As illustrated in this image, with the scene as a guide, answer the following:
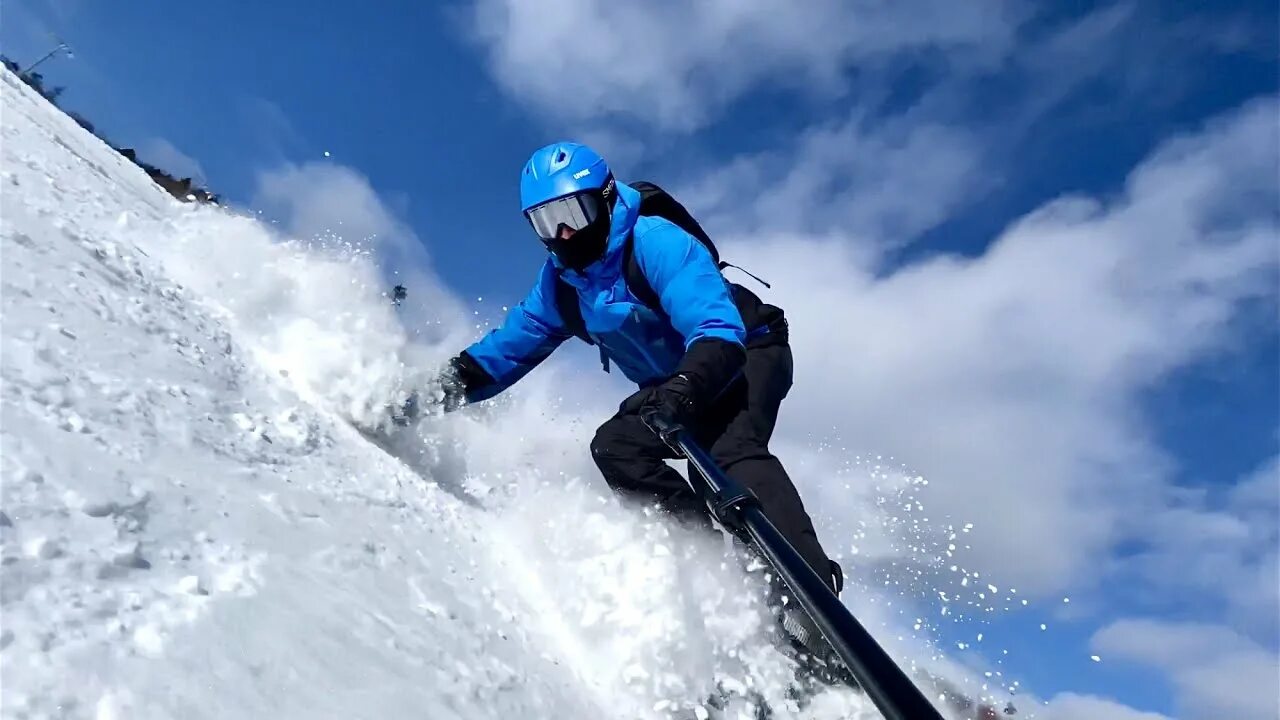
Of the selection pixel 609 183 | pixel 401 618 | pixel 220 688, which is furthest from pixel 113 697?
pixel 609 183

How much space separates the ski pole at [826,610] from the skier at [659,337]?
0.82 metres

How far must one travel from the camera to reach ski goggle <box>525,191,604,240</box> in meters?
5.53

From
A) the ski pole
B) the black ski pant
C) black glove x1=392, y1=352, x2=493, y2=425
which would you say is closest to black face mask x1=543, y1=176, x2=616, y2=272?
the black ski pant

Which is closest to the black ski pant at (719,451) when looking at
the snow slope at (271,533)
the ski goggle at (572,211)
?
the snow slope at (271,533)

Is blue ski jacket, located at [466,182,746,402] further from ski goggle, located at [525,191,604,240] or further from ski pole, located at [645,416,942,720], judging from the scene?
ski pole, located at [645,416,942,720]

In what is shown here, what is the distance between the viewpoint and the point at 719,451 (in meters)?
5.16

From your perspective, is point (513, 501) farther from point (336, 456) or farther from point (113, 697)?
point (113, 697)

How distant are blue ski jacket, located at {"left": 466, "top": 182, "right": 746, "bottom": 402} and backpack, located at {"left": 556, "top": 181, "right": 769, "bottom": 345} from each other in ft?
0.15

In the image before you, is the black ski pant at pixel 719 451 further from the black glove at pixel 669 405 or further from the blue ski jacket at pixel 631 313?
the blue ski jacket at pixel 631 313

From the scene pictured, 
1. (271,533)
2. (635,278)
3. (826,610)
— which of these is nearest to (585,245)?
(635,278)

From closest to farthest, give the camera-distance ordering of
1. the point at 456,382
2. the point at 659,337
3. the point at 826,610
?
the point at 826,610, the point at 659,337, the point at 456,382

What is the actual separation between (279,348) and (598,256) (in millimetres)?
2248

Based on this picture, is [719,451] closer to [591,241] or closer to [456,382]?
[591,241]

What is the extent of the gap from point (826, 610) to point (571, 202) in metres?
3.70
